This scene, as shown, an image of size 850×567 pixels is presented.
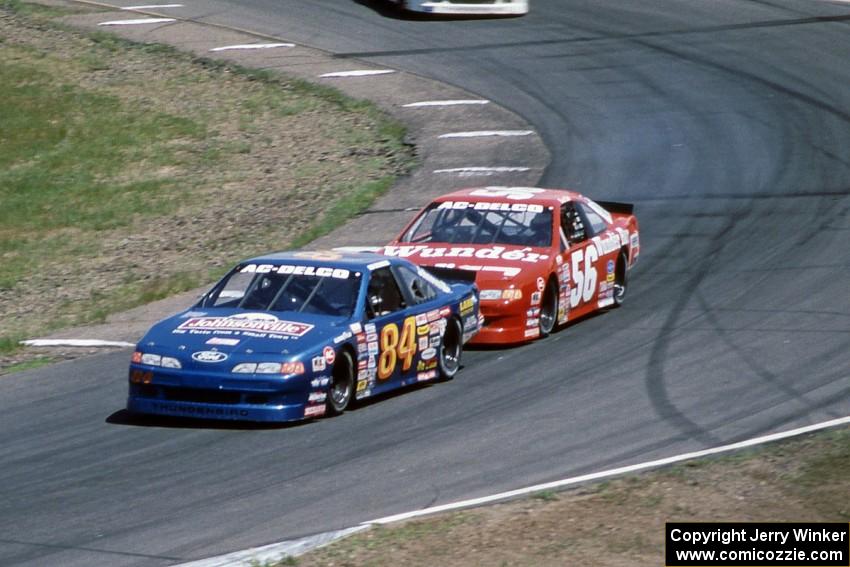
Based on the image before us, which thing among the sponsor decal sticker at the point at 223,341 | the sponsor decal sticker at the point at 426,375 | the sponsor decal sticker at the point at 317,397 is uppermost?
the sponsor decal sticker at the point at 223,341

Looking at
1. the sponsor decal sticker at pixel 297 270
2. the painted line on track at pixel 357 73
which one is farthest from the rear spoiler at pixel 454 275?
the painted line on track at pixel 357 73

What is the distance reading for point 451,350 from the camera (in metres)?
13.1

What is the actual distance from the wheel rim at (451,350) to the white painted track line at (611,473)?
319 cm

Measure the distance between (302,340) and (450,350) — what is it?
211 centimetres

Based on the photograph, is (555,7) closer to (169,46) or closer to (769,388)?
(169,46)

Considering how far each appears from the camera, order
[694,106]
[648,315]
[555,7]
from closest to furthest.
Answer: [648,315]
[694,106]
[555,7]

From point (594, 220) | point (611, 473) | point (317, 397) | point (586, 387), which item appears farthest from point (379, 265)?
point (594, 220)

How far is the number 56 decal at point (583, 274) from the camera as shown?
49.2 feet

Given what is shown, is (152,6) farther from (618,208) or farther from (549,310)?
(549,310)

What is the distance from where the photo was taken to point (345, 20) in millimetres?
31016

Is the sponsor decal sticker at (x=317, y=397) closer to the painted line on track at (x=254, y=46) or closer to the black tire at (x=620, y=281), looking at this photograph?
the black tire at (x=620, y=281)

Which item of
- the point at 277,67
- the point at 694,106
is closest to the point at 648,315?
the point at 694,106

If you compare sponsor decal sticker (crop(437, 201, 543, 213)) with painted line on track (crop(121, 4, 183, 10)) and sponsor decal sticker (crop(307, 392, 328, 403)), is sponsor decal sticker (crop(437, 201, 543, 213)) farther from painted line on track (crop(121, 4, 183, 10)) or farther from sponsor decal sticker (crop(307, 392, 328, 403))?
painted line on track (crop(121, 4, 183, 10))

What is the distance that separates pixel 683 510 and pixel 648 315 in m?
6.75
